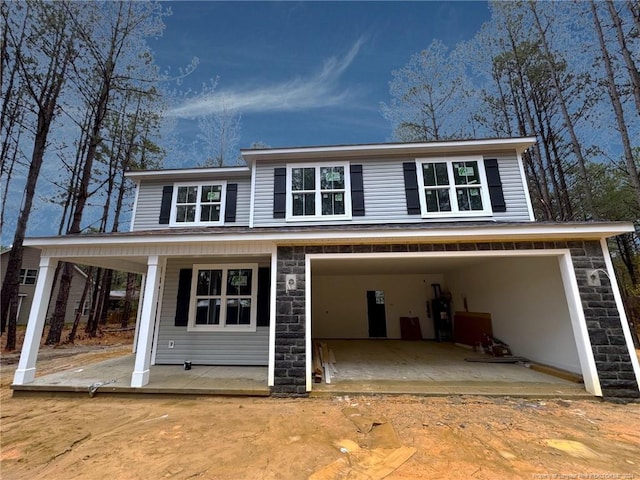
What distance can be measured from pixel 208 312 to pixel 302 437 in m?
4.26

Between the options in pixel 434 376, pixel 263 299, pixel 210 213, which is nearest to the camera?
pixel 434 376

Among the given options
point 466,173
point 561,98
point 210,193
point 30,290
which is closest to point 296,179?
point 210,193

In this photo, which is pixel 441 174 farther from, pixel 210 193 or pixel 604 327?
pixel 210 193

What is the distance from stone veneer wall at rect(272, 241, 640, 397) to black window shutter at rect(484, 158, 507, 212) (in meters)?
1.76

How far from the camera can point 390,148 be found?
6.76 m

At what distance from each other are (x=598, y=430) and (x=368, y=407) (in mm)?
2837

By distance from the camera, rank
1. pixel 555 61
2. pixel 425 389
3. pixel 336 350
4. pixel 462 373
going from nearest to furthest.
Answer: pixel 425 389
pixel 462 373
pixel 336 350
pixel 555 61

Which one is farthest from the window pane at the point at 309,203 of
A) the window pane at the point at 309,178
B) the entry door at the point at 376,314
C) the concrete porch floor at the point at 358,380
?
the entry door at the point at 376,314

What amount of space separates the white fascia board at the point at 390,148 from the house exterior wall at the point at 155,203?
935 millimetres

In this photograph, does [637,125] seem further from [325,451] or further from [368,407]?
[325,451]

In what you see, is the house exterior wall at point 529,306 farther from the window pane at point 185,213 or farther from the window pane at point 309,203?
the window pane at point 185,213

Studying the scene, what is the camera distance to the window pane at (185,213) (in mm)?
7562

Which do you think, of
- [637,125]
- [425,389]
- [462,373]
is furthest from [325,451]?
[637,125]

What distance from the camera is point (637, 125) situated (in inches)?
302
